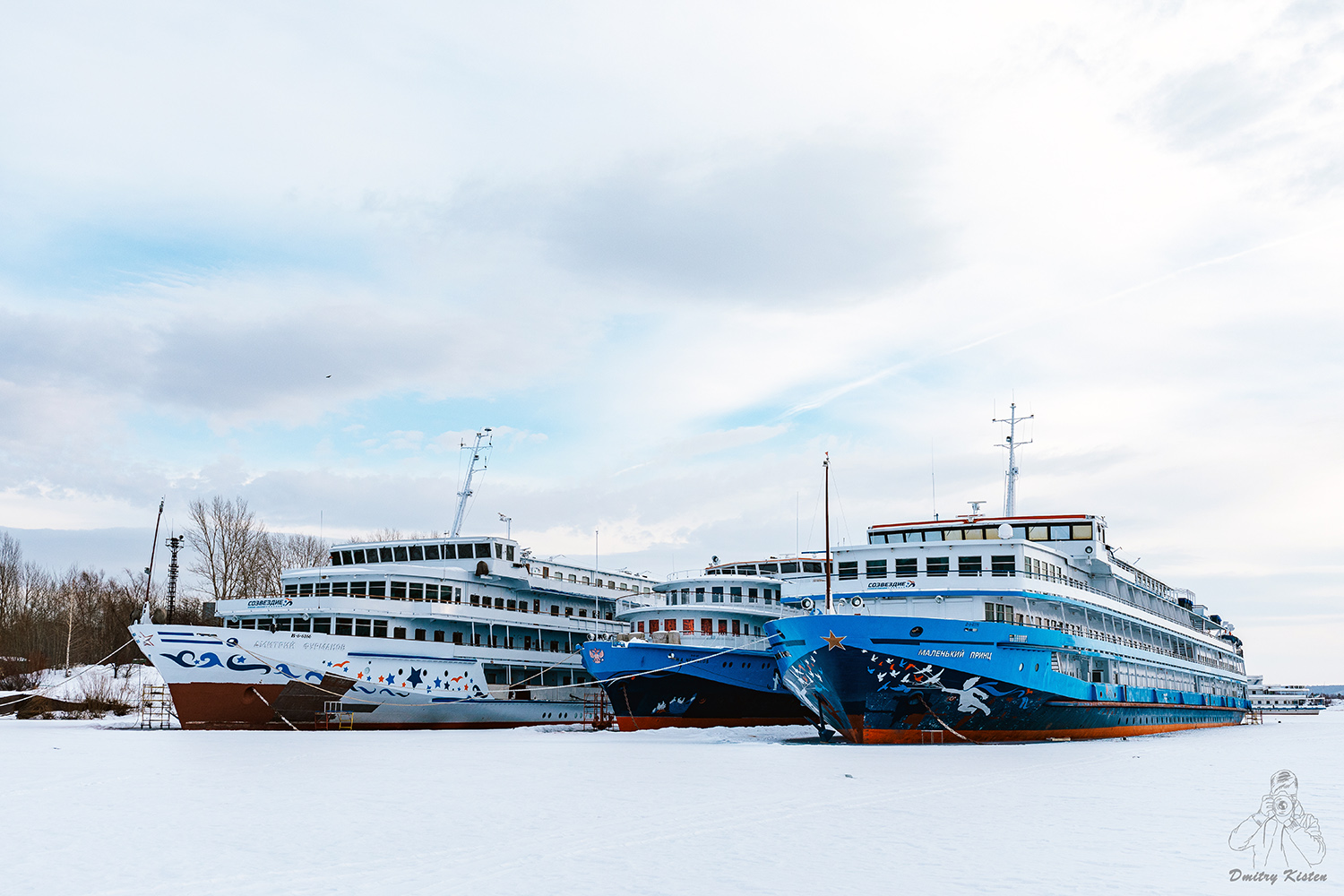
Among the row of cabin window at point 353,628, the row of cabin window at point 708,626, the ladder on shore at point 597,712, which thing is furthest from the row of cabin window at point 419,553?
the row of cabin window at point 708,626

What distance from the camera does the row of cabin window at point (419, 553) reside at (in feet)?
169

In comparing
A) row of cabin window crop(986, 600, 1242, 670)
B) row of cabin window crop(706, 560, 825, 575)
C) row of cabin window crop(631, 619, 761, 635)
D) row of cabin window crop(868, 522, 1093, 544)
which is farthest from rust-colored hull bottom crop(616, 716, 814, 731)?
row of cabin window crop(986, 600, 1242, 670)

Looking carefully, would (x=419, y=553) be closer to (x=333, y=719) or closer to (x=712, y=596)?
(x=333, y=719)

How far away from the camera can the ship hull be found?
1617 inches

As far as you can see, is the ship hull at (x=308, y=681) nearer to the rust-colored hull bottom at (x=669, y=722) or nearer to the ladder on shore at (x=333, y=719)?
the ladder on shore at (x=333, y=719)

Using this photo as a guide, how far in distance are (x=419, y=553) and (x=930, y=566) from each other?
83.7ft

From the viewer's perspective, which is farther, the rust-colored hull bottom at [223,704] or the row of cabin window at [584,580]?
the row of cabin window at [584,580]

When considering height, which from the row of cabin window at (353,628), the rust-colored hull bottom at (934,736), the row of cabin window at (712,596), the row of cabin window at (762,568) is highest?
the row of cabin window at (762,568)

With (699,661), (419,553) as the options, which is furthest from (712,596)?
(419,553)

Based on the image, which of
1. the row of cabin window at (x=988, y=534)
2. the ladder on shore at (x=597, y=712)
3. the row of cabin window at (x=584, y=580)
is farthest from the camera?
the row of cabin window at (x=584, y=580)

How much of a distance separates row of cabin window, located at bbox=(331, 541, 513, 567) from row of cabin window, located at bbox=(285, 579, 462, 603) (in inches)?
111

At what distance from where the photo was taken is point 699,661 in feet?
147

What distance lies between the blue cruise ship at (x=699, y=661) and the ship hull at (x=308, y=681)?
6.74m

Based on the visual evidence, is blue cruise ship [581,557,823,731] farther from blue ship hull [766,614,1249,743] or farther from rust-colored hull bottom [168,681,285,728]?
rust-colored hull bottom [168,681,285,728]
